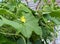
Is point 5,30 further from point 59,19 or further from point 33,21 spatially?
point 59,19

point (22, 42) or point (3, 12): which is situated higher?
point (3, 12)

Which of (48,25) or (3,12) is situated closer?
(3,12)

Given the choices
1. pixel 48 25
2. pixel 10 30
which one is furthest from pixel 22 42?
pixel 48 25

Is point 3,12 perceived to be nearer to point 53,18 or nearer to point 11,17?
point 11,17

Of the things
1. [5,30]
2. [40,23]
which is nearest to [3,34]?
[5,30]

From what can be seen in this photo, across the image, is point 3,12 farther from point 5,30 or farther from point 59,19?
point 59,19

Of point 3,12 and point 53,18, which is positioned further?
point 53,18
